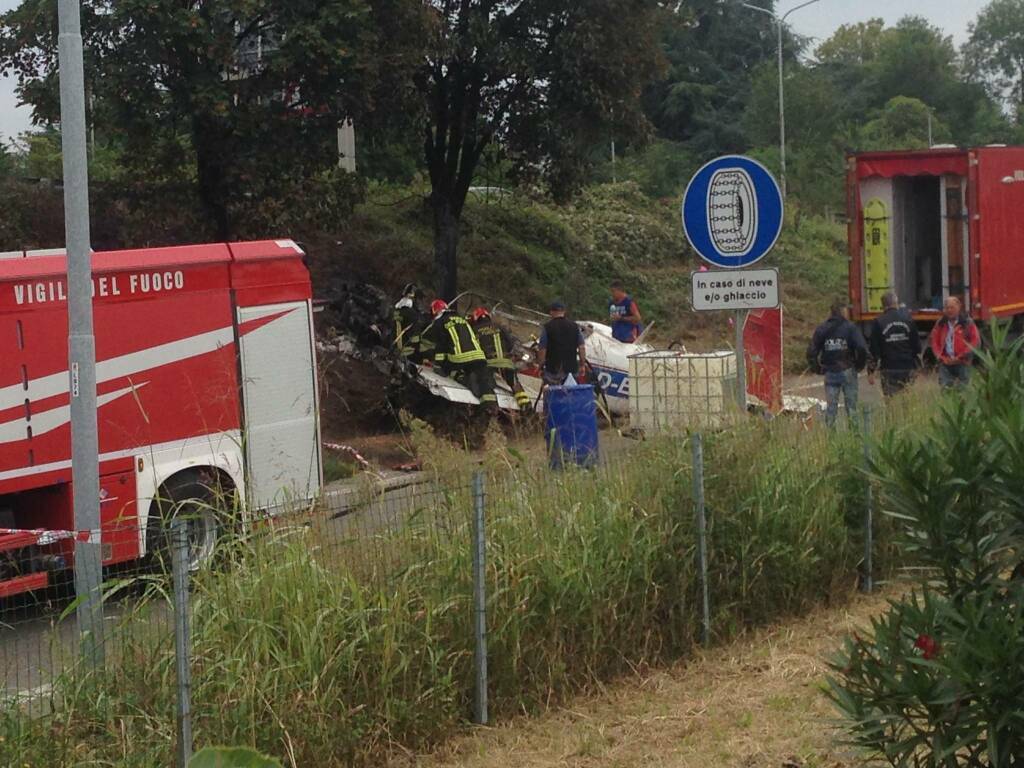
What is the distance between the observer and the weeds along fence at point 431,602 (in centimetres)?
561

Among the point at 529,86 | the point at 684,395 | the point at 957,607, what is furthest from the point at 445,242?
the point at 957,607

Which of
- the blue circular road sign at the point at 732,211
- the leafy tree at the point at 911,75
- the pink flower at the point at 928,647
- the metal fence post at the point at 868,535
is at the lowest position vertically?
the metal fence post at the point at 868,535

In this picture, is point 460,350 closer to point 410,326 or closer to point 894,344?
point 410,326

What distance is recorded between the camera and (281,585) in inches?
236

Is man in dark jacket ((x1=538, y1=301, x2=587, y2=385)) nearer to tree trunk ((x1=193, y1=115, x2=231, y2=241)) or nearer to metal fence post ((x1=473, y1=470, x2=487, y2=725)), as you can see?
tree trunk ((x1=193, y1=115, x2=231, y2=241))

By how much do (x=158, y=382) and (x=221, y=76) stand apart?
8.06 m

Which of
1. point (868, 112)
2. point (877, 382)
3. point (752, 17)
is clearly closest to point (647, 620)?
point (877, 382)

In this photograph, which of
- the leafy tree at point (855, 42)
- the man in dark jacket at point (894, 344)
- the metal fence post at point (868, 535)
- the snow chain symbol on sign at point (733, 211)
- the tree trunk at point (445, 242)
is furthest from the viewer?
the leafy tree at point (855, 42)

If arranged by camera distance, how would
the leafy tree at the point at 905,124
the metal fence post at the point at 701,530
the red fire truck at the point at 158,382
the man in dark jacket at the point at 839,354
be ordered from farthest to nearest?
the leafy tree at the point at 905,124 → the man in dark jacket at the point at 839,354 → the red fire truck at the point at 158,382 → the metal fence post at the point at 701,530

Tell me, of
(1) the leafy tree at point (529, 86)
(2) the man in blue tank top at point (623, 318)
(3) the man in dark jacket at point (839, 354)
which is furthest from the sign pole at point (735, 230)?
(1) the leafy tree at point (529, 86)

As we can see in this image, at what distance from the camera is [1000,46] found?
10594 cm

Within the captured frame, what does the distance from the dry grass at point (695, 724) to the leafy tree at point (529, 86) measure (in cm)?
1480

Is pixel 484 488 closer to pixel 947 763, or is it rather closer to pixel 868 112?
pixel 947 763

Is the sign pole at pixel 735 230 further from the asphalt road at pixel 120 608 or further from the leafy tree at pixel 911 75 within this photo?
the leafy tree at pixel 911 75
